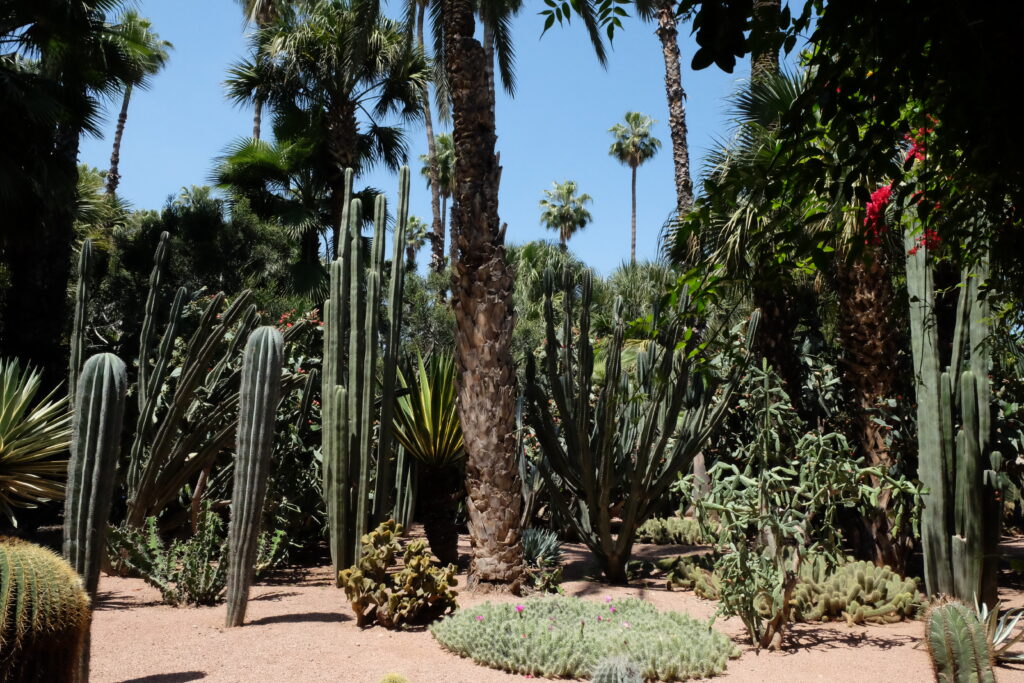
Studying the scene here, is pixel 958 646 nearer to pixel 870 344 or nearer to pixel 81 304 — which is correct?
pixel 870 344

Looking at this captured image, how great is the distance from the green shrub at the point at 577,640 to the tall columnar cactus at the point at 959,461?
6.54 feet

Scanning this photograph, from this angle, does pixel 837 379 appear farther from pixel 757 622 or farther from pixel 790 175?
pixel 790 175

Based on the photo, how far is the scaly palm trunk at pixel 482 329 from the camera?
745 centimetres

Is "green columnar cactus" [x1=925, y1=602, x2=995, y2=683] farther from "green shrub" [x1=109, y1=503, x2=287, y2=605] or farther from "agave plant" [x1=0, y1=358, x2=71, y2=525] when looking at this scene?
"agave plant" [x1=0, y1=358, x2=71, y2=525]

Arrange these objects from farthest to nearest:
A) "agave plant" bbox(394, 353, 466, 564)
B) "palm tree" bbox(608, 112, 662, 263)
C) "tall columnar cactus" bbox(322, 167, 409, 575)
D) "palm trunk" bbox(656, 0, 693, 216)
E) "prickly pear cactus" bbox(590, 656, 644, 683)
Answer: "palm tree" bbox(608, 112, 662, 263) < "palm trunk" bbox(656, 0, 693, 216) < "agave plant" bbox(394, 353, 466, 564) < "tall columnar cactus" bbox(322, 167, 409, 575) < "prickly pear cactus" bbox(590, 656, 644, 683)

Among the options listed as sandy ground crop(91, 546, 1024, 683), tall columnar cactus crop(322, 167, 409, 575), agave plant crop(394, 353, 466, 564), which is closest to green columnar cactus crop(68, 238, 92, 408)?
sandy ground crop(91, 546, 1024, 683)

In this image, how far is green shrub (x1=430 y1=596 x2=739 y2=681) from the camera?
17.0 ft

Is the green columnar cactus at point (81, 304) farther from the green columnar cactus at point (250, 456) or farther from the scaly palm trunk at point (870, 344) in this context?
the scaly palm trunk at point (870, 344)

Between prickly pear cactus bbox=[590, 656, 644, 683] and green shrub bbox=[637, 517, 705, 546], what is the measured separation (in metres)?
7.49

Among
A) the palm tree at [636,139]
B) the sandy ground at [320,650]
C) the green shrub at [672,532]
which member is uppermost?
the palm tree at [636,139]

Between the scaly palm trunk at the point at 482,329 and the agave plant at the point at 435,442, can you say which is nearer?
the scaly palm trunk at the point at 482,329

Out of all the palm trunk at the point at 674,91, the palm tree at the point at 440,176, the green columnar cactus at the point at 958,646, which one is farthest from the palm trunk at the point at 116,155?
the green columnar cactus at the point at 958,646

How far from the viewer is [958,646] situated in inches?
163

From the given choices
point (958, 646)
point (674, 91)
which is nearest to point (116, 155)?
point (674, 91)
